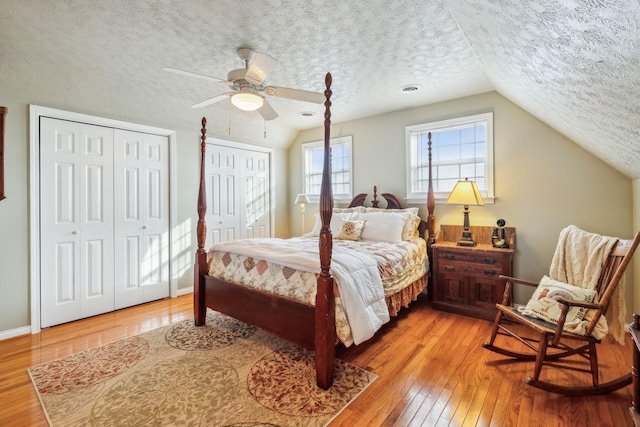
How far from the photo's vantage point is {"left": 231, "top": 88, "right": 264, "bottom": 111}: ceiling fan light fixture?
2.44 metres

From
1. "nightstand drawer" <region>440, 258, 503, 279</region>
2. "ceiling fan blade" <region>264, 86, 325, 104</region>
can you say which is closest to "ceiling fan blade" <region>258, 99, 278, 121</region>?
"ceiling fan blade" <region>264, 86, 325, 104</region>

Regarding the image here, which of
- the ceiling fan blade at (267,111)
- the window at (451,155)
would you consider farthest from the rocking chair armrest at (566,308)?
the ceiling fan blade at (267,111)

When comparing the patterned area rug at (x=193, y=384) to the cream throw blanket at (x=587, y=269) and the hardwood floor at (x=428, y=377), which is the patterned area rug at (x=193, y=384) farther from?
the cream throw blanket at (x=587, y=269)

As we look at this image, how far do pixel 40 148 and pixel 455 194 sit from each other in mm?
4319

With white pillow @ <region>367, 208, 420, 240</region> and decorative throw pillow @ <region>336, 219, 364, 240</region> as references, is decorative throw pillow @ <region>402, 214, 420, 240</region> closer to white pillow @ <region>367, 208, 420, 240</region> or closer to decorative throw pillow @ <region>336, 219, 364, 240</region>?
white pillow @ <region>367, 208, 420, 240</region>

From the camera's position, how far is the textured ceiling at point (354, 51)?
1546 millimetres

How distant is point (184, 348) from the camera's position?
259 centimetres

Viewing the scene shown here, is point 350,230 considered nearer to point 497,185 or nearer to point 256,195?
point 497,185

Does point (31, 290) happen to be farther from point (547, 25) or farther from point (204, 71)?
point (547, 25)

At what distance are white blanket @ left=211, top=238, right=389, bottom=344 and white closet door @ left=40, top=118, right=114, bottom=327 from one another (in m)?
1.99

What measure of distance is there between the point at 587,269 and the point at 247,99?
9.53 feet

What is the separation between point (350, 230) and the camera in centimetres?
371

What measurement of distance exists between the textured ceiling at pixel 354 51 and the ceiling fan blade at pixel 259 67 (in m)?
0.34

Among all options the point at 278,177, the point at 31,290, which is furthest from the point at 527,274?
the point at 31,290
